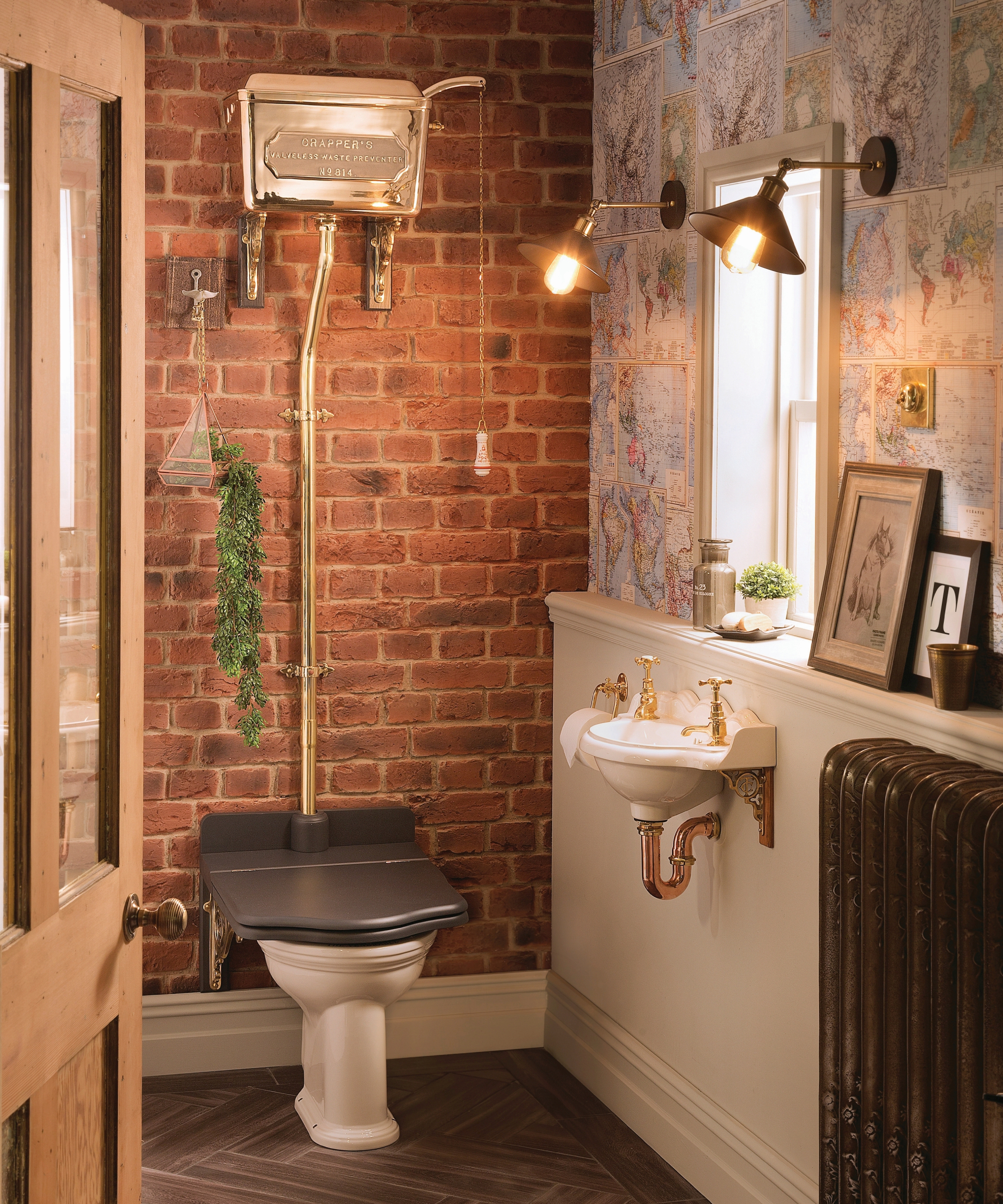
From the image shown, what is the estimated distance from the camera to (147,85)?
3.41 meters

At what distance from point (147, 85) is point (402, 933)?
6.85 ft

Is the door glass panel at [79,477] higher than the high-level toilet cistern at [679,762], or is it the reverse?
the door glass panel at [79,477]

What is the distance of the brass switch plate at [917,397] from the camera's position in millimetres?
2395

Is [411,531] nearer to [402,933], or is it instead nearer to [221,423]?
[221,423]

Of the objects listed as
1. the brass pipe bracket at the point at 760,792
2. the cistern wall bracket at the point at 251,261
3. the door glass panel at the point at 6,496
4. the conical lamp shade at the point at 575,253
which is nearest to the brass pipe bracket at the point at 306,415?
the cistern wall bracket at the point at 251,261

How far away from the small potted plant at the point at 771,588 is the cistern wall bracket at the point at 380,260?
1.25 meters

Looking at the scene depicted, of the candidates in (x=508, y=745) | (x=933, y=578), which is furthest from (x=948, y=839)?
(x=508, y=745)

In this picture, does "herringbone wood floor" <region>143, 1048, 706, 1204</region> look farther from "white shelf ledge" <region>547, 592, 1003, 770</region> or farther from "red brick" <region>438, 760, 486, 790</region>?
"white shelf ledge" <region>547, 592, 1003, 770</region>

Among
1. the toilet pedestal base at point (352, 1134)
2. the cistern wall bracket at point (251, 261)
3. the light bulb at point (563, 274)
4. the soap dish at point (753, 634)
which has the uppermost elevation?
the cistern wall bracket at point (251, 261)

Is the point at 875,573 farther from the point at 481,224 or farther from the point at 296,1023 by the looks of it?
the point at 296,1023

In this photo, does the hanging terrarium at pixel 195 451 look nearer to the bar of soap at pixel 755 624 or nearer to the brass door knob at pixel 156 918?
the bar of soap at pixel 755 624

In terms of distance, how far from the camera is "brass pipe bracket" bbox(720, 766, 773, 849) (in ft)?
8.89

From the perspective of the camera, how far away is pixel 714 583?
9.93ft

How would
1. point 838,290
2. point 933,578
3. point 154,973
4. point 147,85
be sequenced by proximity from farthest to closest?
1. point 154,973
2. point 147,85
3. point 838,290
4. point 933,578
